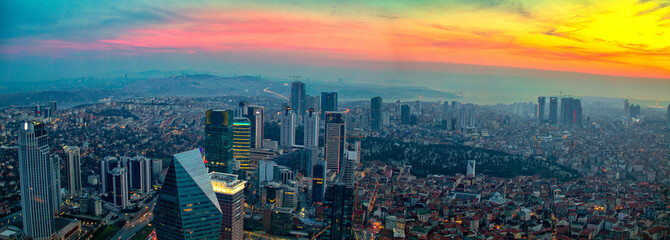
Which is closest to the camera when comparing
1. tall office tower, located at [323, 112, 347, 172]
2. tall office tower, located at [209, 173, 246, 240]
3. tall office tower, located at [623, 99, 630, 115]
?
tall office tower, located at [209, 173, 246, 240]

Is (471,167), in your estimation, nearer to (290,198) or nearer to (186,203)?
(290,198)

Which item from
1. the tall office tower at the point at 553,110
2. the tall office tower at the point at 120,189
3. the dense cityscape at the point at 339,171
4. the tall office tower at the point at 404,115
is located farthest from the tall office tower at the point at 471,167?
the tall office tower at the point at 120,189

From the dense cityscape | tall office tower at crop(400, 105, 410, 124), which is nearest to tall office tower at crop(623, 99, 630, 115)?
the dense cityscape

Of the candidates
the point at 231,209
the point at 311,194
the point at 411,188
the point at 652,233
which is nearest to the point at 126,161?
the point at 311,194

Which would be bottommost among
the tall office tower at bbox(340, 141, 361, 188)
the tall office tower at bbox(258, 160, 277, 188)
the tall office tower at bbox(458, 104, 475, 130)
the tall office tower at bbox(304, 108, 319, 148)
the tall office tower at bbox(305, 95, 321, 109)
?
the tall office tower at bbox(258, 160, 277, 188)

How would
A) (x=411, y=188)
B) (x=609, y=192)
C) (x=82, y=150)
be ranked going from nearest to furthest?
(x=609, y=192), (x=411, y=188), (x=82, y=150)

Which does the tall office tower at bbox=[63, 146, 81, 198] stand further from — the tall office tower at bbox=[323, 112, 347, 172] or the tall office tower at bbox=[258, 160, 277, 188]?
the tall office tower at bbox=[323, 112, 347, 172]

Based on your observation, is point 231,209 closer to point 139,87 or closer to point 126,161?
point 126,161
